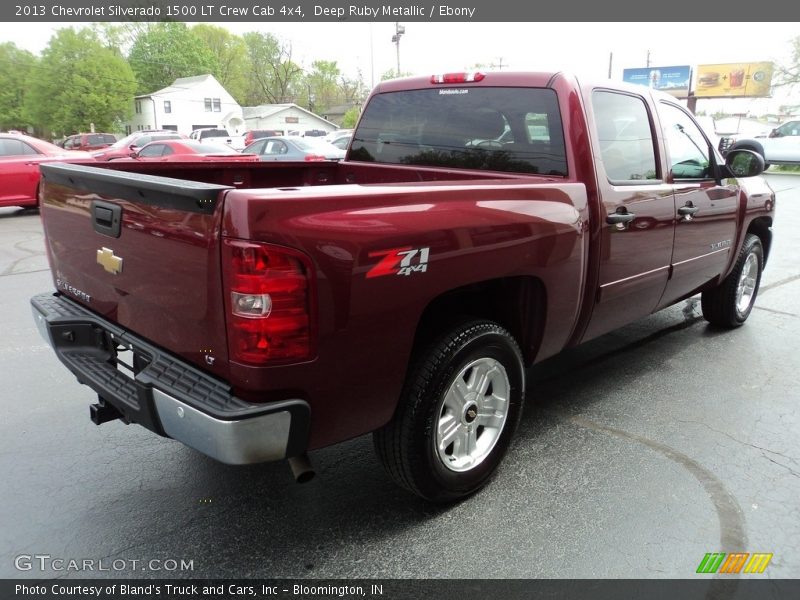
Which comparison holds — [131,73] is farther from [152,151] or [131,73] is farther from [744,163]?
[744,163]

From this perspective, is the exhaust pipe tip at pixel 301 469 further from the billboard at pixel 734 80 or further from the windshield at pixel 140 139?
the billboard at pixel 734 80

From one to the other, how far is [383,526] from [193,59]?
9538 cm

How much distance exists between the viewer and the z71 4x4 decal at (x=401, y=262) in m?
2.16

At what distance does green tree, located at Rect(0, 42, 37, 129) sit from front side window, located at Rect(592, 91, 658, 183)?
3096 inches

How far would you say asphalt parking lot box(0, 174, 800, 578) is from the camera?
2480 mm

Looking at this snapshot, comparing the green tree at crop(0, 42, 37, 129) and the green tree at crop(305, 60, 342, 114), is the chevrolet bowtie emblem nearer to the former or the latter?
the green tree at crop(0, 42, 37, 129)

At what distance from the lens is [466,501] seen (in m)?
2.87

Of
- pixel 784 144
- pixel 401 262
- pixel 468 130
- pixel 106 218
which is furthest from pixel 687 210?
pixel 784 144

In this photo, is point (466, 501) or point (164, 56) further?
point (164, 56)

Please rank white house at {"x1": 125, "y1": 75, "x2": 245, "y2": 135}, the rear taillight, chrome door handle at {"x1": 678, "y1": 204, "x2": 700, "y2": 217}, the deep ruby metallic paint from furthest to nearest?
white house at {"x1": 125, "y1": 75, "x2": 245, "y2": 135}, chrome door handle at {"x1": 678, "y1": 204, "x2": 700, "y2": 217}, the deep ruby metallic paint, the rear taillight

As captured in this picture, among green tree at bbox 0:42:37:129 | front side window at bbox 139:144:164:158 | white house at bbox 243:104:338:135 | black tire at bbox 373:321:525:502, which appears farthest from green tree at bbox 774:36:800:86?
green tree at bbox 0:42:37:129

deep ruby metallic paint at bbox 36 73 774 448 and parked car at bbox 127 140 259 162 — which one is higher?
parked car at bbox 127 140 259 162

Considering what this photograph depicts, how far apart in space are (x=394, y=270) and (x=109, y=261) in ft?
4.05

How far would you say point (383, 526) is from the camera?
267 centimetres
